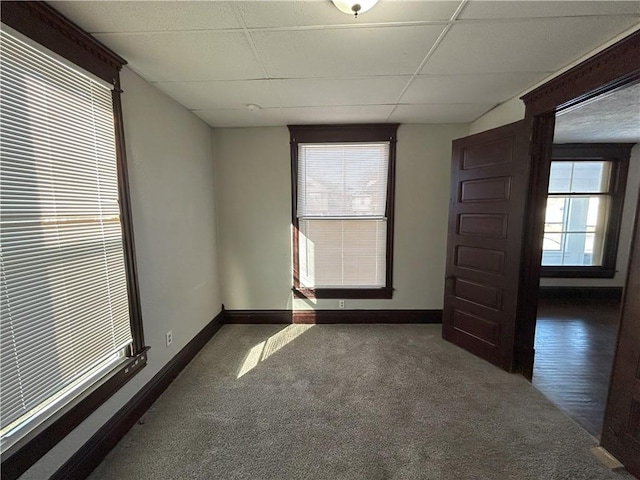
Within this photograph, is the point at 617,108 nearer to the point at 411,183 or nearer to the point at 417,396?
the point at 411,183

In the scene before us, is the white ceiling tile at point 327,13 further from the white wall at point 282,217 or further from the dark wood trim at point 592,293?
the dark wood trim at point 592,293

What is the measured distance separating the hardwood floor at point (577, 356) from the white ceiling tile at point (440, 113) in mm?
2316

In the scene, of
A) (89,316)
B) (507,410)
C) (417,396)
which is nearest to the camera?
(89,316)

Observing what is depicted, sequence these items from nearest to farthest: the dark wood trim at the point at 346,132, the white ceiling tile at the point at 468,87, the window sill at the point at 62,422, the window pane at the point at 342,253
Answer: the window sill at the point at 62,422
the white ceiling tile at the point at 468,87
the dark wood trim at the point at 346,132
the window pane at the point at 342,253

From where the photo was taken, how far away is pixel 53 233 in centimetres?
133

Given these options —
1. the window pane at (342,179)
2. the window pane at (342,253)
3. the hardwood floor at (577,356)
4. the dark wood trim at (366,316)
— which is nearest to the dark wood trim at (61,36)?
the window pane at (342,179)

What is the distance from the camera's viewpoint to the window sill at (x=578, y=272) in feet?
14.2

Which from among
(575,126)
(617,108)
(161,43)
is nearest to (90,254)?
(161,43)

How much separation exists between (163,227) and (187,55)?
122cm

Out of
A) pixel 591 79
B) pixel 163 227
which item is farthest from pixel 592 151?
pixel 163 227

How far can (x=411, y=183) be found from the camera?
3201 millimetres

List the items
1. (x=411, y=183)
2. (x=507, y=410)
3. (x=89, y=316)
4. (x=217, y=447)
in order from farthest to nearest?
(x=411, y=183) → (x=507, y=410) → (x=217, y=447) → (x=89, y=316)

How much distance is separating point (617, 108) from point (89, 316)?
4606 millimetres

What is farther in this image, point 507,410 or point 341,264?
point 341,264
